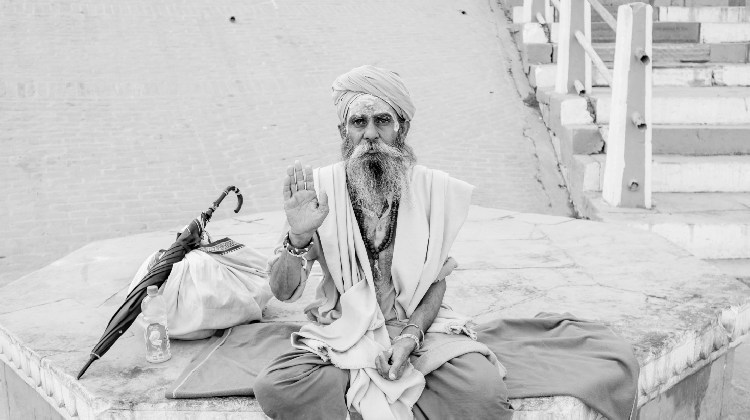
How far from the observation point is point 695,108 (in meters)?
7.41

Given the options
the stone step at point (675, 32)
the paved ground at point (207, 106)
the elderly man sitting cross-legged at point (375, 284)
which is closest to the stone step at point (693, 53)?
the stone step at point (675, 32)

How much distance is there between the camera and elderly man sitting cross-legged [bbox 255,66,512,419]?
275cm

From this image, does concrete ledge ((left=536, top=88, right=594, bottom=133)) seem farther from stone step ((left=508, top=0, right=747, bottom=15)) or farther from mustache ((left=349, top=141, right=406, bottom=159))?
mustache ((left=349, top=141, right=406, bottom=159))

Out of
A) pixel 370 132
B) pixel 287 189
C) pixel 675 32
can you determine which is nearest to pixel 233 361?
pixel 287 189

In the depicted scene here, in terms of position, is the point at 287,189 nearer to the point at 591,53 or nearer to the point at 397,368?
the point at 397,368

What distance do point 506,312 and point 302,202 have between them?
152cm

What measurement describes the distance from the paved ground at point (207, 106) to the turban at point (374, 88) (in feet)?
13.5

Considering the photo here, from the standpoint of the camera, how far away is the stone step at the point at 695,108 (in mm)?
7340

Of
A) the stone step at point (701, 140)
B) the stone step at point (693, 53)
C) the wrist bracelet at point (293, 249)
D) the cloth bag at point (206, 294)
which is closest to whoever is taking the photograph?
the wrist bracelet at point (293, 249)

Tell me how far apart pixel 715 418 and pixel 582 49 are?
4908 mm

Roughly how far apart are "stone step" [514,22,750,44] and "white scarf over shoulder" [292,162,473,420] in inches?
283

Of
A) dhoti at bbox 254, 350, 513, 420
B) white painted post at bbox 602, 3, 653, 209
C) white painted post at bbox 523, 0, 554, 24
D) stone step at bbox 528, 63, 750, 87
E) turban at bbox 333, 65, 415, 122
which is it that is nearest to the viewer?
dhoti at bbox 254, 350, 513, 420

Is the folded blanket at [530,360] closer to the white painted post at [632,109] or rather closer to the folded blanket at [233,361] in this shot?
the folded blanket at [233,361]

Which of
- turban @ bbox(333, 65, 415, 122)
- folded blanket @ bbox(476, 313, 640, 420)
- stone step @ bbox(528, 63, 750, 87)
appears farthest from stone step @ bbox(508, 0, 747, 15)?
turban @ bbox(333, 65, 415, 122)
